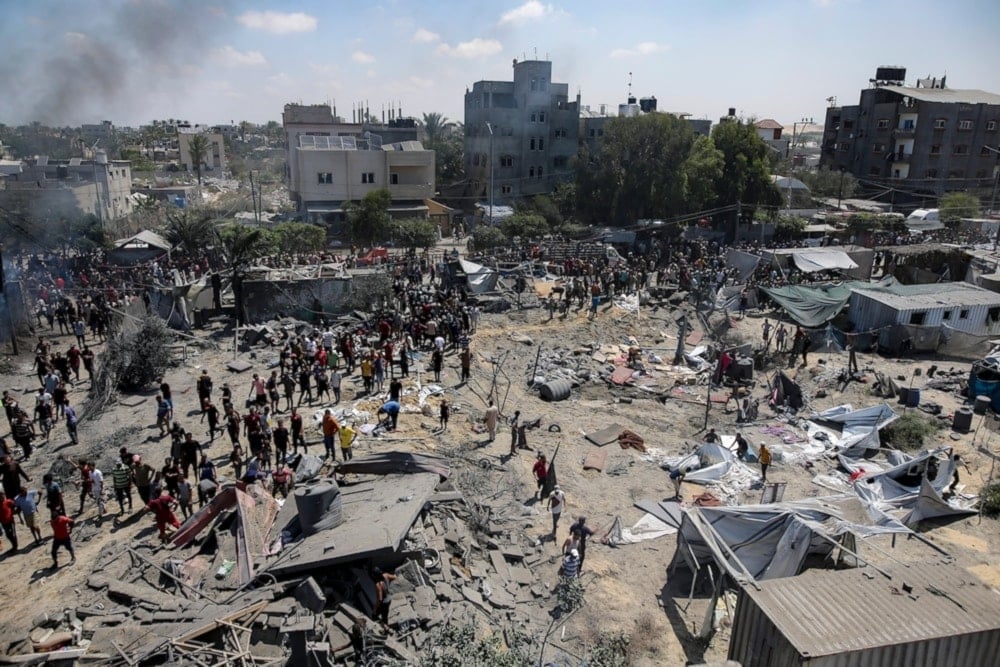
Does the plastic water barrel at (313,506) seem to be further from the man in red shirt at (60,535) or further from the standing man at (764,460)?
the standing man at (764,460)

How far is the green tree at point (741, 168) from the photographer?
42.2 meters

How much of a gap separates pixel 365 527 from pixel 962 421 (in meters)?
14.8

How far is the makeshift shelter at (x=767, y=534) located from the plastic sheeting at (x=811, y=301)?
13642 mm

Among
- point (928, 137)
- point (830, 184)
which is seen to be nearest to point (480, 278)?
point (830, 184)

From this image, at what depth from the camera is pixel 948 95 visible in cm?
5331

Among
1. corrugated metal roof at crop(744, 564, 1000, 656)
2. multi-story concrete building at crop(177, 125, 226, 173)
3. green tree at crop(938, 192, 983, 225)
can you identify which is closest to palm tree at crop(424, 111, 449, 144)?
multi-story concrete building at crop(177, 125, 226, 173)

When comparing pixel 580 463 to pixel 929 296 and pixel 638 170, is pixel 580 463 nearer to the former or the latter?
pixel 929 296

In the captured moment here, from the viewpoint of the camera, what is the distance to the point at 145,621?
8078 millimetres

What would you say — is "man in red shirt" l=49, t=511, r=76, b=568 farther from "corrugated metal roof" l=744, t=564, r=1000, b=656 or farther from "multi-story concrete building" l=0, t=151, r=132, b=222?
"multi-story concrete building" l=0, t=151, r=132, b=222

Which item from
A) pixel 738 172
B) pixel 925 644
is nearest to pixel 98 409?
pixel 925 644

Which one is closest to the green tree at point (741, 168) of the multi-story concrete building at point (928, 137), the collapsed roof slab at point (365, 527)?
the multi-story concrete building at point (928, 137)

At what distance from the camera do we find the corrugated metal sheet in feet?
24.3

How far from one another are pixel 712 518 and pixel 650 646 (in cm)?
225

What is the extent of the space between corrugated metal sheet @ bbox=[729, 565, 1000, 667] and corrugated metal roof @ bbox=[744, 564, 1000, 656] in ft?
0.04
